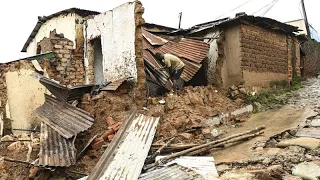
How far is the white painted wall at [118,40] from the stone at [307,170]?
4.17 m

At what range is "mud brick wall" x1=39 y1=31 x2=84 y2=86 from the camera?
9125 millimetres

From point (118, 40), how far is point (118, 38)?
0.05 m

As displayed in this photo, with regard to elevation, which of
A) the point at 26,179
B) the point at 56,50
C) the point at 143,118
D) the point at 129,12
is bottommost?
the point at 26,179

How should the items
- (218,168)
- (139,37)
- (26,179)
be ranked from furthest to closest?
(139,37), (26,179), (218,168)

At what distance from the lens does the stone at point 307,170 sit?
391cm

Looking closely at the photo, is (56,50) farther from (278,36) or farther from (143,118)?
(278,36)

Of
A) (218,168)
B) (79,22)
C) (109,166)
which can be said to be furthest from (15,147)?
(79,22)

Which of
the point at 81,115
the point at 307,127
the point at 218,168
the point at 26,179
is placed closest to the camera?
the point at 218,168

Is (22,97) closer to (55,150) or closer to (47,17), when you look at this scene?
(47,17)

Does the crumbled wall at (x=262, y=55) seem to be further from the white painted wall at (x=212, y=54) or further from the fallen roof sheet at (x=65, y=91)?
the fallen roof sheet at (x=65, y=91)

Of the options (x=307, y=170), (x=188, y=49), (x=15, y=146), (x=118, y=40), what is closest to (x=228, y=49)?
(x=188, y=49)

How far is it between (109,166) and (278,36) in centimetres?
849

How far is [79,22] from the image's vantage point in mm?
9531

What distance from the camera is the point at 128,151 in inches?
202
